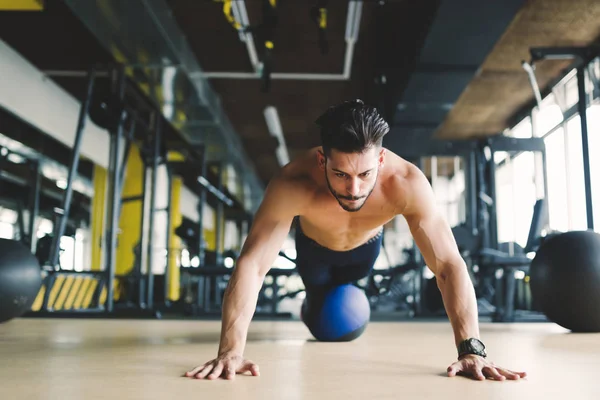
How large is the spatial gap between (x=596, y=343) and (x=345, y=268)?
1252 mm

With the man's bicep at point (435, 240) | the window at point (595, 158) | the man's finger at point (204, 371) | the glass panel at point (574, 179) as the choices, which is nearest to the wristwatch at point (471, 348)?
the man's bicep at point (435, 240)

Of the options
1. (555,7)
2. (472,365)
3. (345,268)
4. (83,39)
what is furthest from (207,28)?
(472,365)

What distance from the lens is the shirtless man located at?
64.7 inches

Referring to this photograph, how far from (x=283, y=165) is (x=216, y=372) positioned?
4457 mm

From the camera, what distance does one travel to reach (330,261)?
271 cm

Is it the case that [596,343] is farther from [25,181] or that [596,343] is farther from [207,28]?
[25,181]

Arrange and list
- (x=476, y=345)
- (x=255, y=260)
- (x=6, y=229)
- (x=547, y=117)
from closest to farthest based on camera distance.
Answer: (x=476, y=345)
(x=255, y=260)
(x=547, y=117)
(x=6, y=229)

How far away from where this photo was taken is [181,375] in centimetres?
168

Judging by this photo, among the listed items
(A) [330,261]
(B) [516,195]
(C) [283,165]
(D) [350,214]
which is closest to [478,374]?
(D) [350,214]

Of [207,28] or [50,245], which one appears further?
[207,28]

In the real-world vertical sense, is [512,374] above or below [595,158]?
below

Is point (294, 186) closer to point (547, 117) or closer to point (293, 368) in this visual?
point (293, 368)

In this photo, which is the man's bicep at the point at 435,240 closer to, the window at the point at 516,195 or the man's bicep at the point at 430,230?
the man's bicep at the point at 430,230

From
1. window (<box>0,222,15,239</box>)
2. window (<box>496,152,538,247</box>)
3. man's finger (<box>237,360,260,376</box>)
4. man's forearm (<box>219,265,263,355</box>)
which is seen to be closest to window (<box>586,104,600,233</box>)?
window (<box>496,152,538,247</box>)
